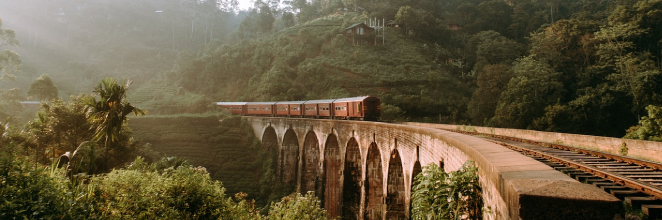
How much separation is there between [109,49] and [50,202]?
69.6 meters

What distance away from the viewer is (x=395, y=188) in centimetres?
1316

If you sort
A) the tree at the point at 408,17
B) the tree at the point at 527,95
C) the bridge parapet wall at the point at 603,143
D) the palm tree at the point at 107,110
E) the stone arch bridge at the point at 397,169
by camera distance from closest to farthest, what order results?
the stone arch bridge at the point at 397,169 < the bridge parapet wall at the point at 603,143 < the palm tree at the point at 107,110 < the tree at the point at 527,95 < the tree at the point at 408,17

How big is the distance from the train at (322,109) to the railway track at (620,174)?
12092 mm

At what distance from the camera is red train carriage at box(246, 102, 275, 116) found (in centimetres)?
3082

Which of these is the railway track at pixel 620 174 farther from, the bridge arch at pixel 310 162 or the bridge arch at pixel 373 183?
the bridge arch at pixel 310 162

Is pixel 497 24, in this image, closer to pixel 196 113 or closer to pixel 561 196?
pixel 196 113

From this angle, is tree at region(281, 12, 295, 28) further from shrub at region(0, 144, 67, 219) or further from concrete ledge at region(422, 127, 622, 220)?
concrete ledge at region(422, 127, 622, 220)

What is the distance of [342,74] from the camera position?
4034 centimetres

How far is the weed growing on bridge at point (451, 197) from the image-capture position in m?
4.26

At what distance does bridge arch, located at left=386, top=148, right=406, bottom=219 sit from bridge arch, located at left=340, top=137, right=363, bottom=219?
14.5 ft

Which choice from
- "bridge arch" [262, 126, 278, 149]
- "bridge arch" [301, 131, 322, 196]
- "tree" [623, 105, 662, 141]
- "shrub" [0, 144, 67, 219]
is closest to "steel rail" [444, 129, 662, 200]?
"shrub" [0, 144, 67, 219]

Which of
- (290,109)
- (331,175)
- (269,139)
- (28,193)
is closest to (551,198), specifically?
(28,193)

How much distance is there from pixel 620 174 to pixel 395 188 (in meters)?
8.26

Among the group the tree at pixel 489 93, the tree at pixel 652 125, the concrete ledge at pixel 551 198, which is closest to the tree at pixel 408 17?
the tree at pixel 489 93
